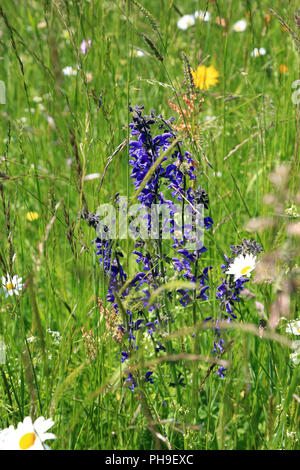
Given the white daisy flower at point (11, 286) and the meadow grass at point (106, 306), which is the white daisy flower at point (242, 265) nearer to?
the meadow grass at point (106, 306)

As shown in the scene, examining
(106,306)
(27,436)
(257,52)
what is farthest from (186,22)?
(27,436)

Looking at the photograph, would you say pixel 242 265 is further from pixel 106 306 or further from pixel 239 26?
pixel 239 26

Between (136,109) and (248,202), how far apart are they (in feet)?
3.44

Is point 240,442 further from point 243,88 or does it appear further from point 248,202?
point 243,88

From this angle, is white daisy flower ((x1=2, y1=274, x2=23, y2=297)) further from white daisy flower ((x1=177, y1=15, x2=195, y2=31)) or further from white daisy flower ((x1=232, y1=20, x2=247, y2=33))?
white daisy flower ((x1=177, y1=15, x2=195, y2=31))

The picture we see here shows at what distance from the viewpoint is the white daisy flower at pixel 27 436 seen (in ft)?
3.43

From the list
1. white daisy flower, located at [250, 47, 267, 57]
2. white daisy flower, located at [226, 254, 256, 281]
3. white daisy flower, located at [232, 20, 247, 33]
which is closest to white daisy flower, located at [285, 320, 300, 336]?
white daisy flower, located at [226, 254, 256, 281]

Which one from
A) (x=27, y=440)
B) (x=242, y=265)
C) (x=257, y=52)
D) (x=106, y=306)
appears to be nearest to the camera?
(x=27, y=440)

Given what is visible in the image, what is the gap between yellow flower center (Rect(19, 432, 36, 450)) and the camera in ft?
3.44

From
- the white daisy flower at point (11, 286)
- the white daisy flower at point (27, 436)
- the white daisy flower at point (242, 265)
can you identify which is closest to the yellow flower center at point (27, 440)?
the white daisy flower at point (27, 436)

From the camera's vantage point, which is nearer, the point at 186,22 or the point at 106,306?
the point at 106,306

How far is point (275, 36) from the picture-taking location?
3197 mm

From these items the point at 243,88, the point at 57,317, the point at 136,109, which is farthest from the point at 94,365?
the point at 243,88

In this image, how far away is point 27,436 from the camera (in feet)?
3.49
